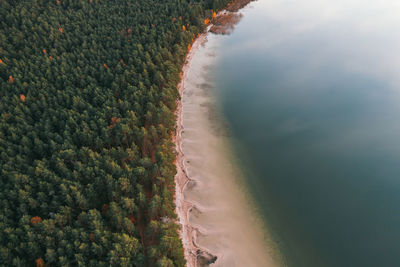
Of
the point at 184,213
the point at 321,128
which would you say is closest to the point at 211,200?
the point at 184,213

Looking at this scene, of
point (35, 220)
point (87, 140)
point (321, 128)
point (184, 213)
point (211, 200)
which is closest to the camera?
point (35, 220)

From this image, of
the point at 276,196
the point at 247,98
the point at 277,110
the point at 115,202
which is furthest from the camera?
the point at 247,98

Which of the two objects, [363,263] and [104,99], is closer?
[363,263]

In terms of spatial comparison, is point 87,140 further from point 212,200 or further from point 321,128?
point 321,128

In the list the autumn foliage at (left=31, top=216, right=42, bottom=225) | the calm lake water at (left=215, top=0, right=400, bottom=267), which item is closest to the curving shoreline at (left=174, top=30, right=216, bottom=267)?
the calm lake water at (left=215, top=0, right=400, bottom=267)

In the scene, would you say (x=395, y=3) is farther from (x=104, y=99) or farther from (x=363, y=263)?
(x=104, y=99)

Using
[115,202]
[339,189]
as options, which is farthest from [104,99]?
[339,189]

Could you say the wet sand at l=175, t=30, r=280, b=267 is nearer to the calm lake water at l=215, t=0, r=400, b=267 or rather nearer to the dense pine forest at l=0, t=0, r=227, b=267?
the calm lake water at l=215, t=0, r=400, b=267
